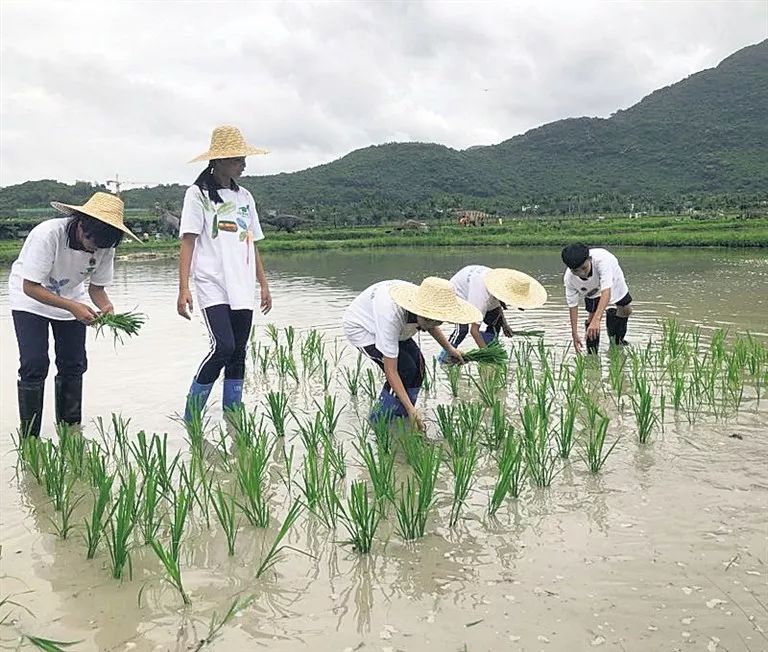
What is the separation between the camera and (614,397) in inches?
181

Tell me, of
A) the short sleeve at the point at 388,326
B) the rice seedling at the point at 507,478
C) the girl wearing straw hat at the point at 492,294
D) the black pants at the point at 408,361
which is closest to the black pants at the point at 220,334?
the black pants at the point at 408,361

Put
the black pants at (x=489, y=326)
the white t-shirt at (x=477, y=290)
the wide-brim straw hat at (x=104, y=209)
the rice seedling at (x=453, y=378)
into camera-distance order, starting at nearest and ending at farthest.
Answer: the wide-brim straw hat at (x=104, y=209) → the rice seedling at (x=453, y=378) → the white t-shirt at (x=477, y=290) → the black pants at (x=489, y=326)

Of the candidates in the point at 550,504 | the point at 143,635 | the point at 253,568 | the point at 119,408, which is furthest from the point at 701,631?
the point at 119,408

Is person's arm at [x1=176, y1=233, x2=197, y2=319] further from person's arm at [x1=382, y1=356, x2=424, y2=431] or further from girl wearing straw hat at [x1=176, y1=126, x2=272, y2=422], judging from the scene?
person's arm at [x1=382, y1=356, x2=424, y2=431]

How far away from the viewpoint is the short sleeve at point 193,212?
12.6 ft

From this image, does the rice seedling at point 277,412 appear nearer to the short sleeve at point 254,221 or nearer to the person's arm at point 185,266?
the person's arm at point 185,266

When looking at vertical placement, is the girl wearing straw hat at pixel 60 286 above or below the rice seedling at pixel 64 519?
above

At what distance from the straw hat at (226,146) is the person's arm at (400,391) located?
54.1 inches

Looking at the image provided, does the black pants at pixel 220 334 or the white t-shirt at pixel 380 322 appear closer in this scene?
the white t-shirt at pixel 380 322

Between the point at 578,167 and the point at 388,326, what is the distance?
7302 centimetres

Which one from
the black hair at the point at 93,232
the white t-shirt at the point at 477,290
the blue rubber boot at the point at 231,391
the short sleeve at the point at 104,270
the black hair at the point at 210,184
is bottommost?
the blue rubber boot at the point at 231,391

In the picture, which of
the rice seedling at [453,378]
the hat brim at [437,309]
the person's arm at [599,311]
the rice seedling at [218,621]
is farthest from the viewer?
the person's arm at [599,311]

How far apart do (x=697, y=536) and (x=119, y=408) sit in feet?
11.7

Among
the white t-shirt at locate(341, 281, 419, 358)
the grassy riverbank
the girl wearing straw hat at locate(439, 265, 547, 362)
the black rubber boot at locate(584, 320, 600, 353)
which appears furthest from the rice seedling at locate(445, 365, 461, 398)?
the grassy riverbank
